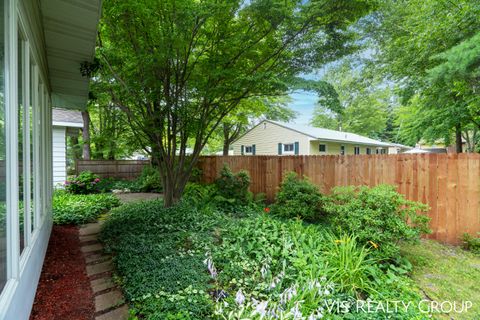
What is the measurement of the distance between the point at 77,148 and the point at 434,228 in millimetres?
13689

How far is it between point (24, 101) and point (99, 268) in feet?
7.48

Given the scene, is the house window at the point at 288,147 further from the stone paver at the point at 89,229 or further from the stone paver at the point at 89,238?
the stone paver at the point at 89,238

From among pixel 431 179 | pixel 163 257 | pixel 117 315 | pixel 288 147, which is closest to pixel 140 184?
pixel 163 257

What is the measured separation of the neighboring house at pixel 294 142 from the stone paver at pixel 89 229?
11.1 metres

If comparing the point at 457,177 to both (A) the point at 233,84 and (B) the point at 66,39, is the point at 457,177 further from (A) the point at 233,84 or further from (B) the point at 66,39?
(B) the point at 66,39

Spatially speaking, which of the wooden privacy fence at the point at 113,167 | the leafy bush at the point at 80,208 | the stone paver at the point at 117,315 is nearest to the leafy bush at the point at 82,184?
the wooden privacy fence at the point at 113,167

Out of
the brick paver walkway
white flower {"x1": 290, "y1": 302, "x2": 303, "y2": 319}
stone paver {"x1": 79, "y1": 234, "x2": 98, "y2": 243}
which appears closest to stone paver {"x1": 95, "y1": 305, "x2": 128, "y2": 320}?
the brick paver walkway

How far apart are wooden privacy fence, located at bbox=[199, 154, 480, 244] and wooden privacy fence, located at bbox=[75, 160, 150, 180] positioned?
791 cm

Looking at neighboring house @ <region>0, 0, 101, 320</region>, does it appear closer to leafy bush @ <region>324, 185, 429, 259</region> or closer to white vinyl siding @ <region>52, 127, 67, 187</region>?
leafy bush @ <region>324, 185, 429, 259</region>

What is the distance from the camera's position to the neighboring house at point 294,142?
13.7 metres

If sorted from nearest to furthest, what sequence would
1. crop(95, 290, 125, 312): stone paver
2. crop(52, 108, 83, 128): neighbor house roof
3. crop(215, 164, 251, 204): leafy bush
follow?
crop(95, 290, 125, 312): stone paver, crop(215, 164, 251, 204): leafy bush, crop(52, 108, 83, 128): neighbor house roof

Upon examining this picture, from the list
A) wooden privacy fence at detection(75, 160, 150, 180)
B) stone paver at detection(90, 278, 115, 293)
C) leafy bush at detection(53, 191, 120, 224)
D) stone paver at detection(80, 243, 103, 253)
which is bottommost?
stone paver at detection(90, 278, 115, 293)

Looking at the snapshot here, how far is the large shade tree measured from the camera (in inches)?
156

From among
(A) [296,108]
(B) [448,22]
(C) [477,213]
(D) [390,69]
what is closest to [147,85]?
(C) [477,213]
